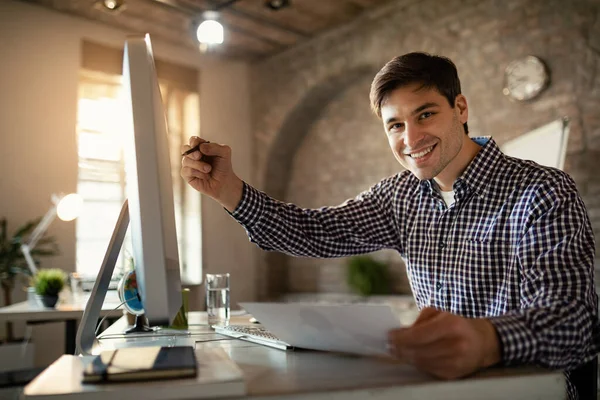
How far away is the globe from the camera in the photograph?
154cm

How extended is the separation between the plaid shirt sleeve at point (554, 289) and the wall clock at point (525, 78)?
303cm

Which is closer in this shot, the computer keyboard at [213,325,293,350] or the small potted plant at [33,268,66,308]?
the computer keyboard at [213,325,293,350]

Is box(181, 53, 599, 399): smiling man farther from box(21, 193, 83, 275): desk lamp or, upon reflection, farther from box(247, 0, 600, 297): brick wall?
box(21, 193, 83, 275): desk lamp

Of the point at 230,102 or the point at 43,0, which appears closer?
the point at 43,0

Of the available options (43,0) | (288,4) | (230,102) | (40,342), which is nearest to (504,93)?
(288,4)

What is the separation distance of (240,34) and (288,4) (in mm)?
863

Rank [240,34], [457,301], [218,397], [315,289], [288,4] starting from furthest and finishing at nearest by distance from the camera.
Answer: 1. [315,289]
2. [240,34]
3. [288,4]
4. [457,301]
5. [218,397]

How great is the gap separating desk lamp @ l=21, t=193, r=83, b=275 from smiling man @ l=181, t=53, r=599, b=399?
2.72 metres

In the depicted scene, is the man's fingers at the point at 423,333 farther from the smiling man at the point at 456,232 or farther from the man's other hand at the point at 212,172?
the man's other hand at the point at 212,172

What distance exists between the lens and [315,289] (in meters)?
6.05

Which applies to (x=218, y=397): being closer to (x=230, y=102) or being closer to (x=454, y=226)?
(x=454, y=226)

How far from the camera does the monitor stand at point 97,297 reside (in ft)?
3.52

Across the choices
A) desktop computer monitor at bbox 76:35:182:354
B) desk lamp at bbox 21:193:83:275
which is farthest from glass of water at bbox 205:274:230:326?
desk lamp at bbox 21:193:83:275

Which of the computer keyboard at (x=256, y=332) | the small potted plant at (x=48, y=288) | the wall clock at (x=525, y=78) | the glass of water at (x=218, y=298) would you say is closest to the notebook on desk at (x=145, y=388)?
the computer keyboard at (x=256, y=332)
